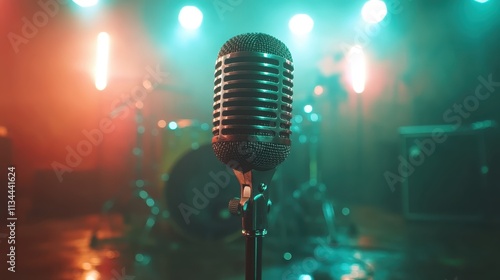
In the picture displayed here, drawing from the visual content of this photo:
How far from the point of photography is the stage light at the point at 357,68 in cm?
530

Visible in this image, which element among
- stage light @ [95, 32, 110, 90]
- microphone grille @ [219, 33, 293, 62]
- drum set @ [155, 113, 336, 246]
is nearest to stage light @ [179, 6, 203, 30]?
stage light @ [95, 32, 110, 90]

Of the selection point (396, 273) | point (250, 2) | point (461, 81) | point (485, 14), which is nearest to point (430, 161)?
point (461, 81)

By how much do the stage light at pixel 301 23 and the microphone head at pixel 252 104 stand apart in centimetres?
407

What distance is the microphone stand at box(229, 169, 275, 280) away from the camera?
3.29ft

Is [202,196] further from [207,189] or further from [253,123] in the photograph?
[253,123]

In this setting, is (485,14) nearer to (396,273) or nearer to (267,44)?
(396,273)

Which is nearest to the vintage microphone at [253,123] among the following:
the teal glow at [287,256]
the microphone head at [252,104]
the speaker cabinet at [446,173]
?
the microphone head at [252,104]

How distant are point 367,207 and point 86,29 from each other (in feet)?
17.4

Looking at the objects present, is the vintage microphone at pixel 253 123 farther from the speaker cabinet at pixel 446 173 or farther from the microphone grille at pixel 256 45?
the speaker cabinet at pixel 446 173

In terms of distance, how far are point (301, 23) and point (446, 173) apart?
115 inches

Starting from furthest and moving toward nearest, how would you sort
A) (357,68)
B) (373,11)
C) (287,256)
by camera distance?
(357,68), (373,11), (287,256)

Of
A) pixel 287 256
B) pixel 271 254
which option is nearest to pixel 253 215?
pixel 287 256

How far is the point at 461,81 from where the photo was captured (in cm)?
526

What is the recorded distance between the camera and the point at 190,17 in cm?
476
